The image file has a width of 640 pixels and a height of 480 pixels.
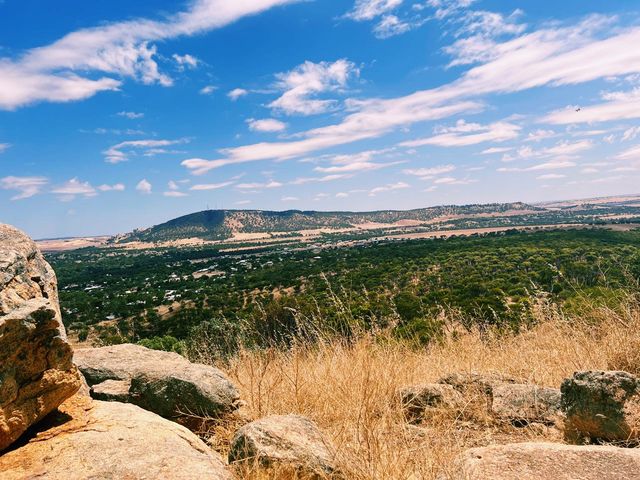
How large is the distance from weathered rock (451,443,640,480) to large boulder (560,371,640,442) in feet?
2.59

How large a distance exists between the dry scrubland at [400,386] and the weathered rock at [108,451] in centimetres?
51

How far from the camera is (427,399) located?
4.64 m

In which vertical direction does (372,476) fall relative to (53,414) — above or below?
below

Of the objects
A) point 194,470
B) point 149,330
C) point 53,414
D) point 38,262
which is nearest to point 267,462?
point 194,470

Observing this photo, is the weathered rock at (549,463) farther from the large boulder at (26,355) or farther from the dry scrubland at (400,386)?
the large boulder at (26,355)

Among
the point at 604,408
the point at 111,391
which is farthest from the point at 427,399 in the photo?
the point at 111,391

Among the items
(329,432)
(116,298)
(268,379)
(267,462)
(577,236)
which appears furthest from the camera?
(577,236)

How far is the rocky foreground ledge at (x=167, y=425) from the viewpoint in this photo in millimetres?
2615

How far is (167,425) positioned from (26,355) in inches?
43.8

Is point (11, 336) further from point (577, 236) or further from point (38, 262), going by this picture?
point (577, 236)

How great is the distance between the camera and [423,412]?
178 inches

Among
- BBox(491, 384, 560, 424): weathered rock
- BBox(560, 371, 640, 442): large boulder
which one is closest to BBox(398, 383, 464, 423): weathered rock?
BBox(491, 384, 560, 424): weathered rock

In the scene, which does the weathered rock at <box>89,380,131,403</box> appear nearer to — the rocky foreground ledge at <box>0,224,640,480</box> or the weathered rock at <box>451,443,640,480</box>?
the rocky foreground ledge at <box>0,224,640,480</box>

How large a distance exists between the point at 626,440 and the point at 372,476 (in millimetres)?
2412
